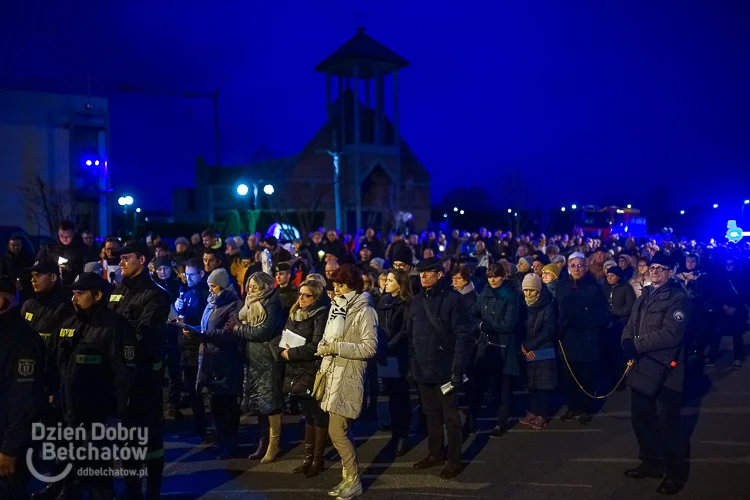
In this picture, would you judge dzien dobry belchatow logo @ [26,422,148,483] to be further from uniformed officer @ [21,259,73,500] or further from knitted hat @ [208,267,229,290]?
knitted hat @ [208,267,229,290]

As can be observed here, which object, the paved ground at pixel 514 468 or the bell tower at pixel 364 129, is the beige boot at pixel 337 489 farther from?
the bell tower at pixel 364 129

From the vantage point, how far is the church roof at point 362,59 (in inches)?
1790

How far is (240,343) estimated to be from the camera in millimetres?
7305

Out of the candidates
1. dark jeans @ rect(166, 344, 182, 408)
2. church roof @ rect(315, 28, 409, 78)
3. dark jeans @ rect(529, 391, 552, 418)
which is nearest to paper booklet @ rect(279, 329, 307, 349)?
dark jeans @ rect(166, 344, 182, 408)

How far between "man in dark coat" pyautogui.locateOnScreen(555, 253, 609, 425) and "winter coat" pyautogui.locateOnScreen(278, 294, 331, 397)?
351 centimetres

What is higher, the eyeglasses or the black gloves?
the eyeglasses

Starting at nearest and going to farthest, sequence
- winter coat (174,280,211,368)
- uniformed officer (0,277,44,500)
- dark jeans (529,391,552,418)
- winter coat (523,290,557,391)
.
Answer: uniformed officer (0,277,44,500)
winter coat (174,280,211,368)
winter coat (523,290,557,391)
dark jeans (529,391,552,418)

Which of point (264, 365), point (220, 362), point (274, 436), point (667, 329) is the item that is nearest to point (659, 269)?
point (667, 329)

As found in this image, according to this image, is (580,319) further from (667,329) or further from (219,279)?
(219,279)

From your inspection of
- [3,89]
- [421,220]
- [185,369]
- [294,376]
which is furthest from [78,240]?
[421,220]

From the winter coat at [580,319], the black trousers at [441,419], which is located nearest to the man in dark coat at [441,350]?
the black trousers at [441,419]

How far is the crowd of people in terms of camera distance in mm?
5168

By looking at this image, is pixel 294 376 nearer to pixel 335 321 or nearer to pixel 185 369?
pixel 335 321

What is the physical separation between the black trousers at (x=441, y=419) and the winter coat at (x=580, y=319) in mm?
2583
